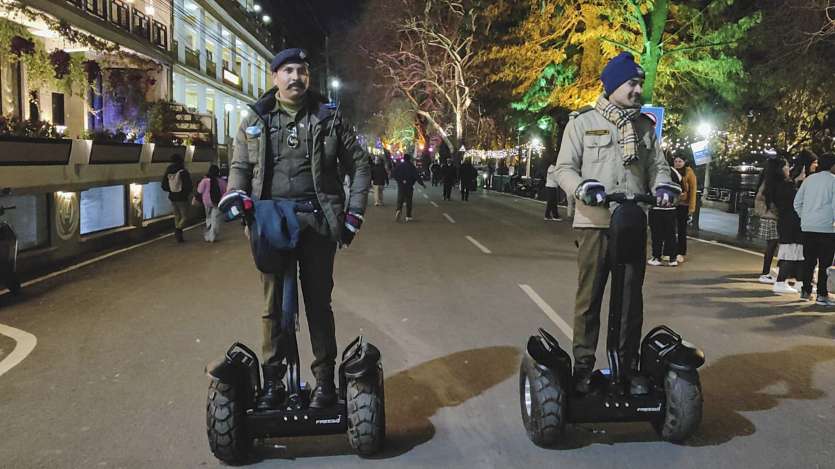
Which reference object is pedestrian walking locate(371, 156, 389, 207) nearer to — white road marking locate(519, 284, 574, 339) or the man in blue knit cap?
white road marking locate(519, 284, 574, 339)

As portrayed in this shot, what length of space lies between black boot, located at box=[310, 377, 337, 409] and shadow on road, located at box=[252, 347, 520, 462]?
36cm

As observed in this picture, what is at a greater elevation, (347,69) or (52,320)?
(347,69)

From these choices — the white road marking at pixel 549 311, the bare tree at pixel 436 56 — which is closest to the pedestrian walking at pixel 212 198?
the white road marking at pixel 549 311

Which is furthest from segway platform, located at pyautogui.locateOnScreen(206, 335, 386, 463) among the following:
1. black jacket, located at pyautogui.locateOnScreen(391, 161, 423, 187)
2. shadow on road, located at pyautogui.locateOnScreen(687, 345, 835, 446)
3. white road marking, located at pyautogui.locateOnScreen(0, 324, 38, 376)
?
black jacket, located at pyautogui.locateOnScreen(391, 161, 423, 187)

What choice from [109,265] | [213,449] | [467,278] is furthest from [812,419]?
[109,265]

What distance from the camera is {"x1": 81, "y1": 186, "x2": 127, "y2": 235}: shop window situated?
43.3ft

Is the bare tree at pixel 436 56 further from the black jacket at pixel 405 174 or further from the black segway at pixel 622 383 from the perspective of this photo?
the black segway at pixel 622 383

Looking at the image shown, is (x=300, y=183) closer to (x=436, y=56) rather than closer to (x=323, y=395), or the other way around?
(x=323, y=395)

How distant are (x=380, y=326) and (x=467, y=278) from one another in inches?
122

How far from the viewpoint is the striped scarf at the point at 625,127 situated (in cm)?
413

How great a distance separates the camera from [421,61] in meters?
44.6

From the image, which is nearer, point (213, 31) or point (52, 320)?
point (52, 320)

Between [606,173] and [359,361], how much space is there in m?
1.78

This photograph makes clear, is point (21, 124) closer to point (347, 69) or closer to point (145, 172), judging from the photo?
point (145, 172)
